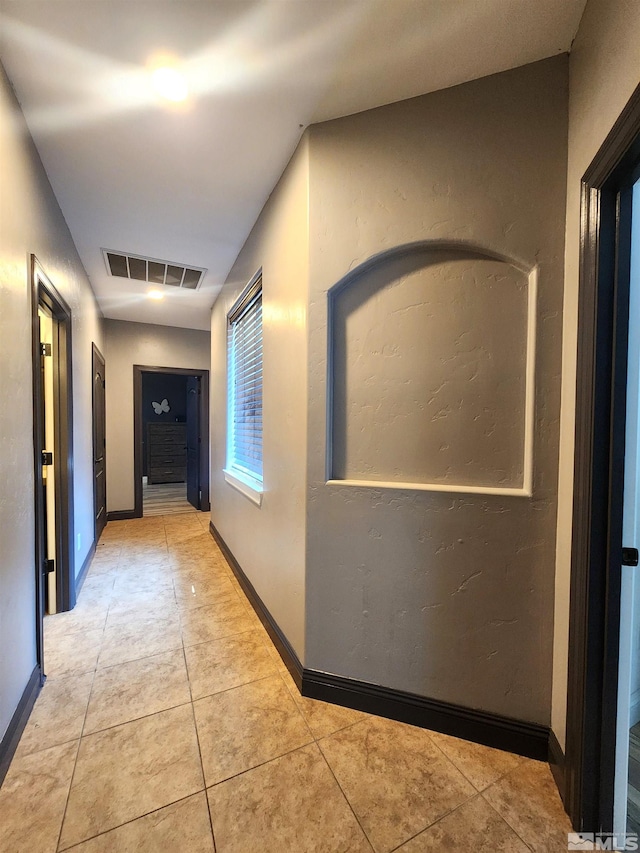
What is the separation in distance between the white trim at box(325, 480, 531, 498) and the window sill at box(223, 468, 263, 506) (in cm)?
90

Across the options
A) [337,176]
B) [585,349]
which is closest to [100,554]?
[337,176]

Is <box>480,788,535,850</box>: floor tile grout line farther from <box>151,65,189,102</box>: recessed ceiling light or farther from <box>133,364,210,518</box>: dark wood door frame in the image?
<box>133,364,210,518</box>: dark wood door frame

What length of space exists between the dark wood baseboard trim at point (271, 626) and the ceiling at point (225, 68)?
8.47 ft

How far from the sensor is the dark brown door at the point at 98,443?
3.61m

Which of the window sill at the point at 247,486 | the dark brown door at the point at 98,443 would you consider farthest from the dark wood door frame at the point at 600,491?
the dark brown door at the point at 98,443

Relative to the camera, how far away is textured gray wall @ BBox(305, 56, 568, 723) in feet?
4.35

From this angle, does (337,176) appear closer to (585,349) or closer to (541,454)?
(585,349)

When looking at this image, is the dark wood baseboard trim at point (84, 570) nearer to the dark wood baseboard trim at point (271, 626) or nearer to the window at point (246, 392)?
the dark wood baseboard trim at point (271, 626)

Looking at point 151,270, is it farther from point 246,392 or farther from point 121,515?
point 121,515

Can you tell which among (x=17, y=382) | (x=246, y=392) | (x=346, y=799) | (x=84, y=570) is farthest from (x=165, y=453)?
(x=346, y=799)

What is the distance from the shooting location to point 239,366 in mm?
3078

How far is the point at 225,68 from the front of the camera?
1.35m

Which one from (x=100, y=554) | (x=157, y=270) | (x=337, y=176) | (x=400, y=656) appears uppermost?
(x=157, y=270)

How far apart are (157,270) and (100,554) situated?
→ 282 cm
